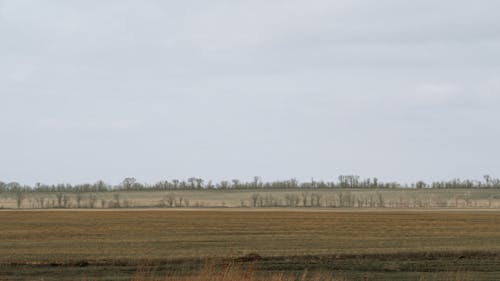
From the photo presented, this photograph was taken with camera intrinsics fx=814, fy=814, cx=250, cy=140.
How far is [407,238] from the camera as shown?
46875mm

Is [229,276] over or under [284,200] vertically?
under

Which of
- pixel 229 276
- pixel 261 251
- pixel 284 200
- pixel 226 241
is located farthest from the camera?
pixel 284 200

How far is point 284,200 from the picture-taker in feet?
543

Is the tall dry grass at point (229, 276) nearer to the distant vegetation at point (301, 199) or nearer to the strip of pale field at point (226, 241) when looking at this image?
the strip of pale field at point (226, 241)

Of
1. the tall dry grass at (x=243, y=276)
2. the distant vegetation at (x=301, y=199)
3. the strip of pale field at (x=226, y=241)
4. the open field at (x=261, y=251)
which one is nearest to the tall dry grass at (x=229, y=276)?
the tall dry grass at (x=243, y=276)

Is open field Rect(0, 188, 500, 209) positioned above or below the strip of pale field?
above

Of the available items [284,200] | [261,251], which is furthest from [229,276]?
[284,200]

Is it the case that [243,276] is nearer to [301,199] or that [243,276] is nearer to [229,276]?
[229,276]

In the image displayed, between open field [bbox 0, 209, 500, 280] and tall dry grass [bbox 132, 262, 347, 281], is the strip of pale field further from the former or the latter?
tall dry grass [bbox 132, 262, 347, 281]

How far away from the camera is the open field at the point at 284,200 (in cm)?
15138

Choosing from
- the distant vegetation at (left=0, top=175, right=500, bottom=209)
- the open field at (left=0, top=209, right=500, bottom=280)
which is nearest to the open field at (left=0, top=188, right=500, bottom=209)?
the distant vegetation at (left=0, top=175, right=500, bottom=209)

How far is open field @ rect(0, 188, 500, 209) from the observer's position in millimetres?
151375

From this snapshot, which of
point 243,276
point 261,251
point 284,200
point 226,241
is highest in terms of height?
point 284,200

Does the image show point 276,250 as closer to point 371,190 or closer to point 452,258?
point 452,258
